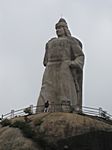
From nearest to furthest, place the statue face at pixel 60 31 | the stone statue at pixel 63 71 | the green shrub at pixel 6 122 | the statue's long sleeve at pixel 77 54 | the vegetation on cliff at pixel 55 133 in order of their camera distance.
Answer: the vegetation on cliff at pixel 55 133
the green shrub at pixel 6 122
the stone statue at pixel 63 71
the statue's long sleeve at pixel 77 54
the statue face at pixel 60 31

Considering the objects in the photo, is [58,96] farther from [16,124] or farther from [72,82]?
[16,124]

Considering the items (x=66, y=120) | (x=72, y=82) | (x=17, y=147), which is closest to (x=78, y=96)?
(x=72, y=82)

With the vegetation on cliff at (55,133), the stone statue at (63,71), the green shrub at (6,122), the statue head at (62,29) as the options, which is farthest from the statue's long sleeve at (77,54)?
the green shrub at (6,122)

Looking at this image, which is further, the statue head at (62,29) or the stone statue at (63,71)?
the statue head at (62,29)

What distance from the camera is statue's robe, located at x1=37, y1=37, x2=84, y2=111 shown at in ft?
135

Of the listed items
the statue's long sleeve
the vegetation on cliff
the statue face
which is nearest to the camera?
the vegetation on cliff

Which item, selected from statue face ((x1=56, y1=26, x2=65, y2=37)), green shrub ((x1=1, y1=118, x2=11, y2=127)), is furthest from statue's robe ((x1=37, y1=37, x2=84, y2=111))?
green shrub ((x1=1, y1=118, x2=11, y2=127))

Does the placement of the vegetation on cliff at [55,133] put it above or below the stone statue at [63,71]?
below

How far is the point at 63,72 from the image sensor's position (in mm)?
41688

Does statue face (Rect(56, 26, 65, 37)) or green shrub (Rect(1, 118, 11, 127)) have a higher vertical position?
statue face (Rect(56, 26, 65, 37))

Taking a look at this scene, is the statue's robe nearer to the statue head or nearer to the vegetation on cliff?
the statue head

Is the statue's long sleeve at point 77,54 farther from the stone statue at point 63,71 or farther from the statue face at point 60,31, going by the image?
the statue face at point 60,31

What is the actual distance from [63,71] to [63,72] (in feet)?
0.25

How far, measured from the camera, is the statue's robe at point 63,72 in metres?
41.2
